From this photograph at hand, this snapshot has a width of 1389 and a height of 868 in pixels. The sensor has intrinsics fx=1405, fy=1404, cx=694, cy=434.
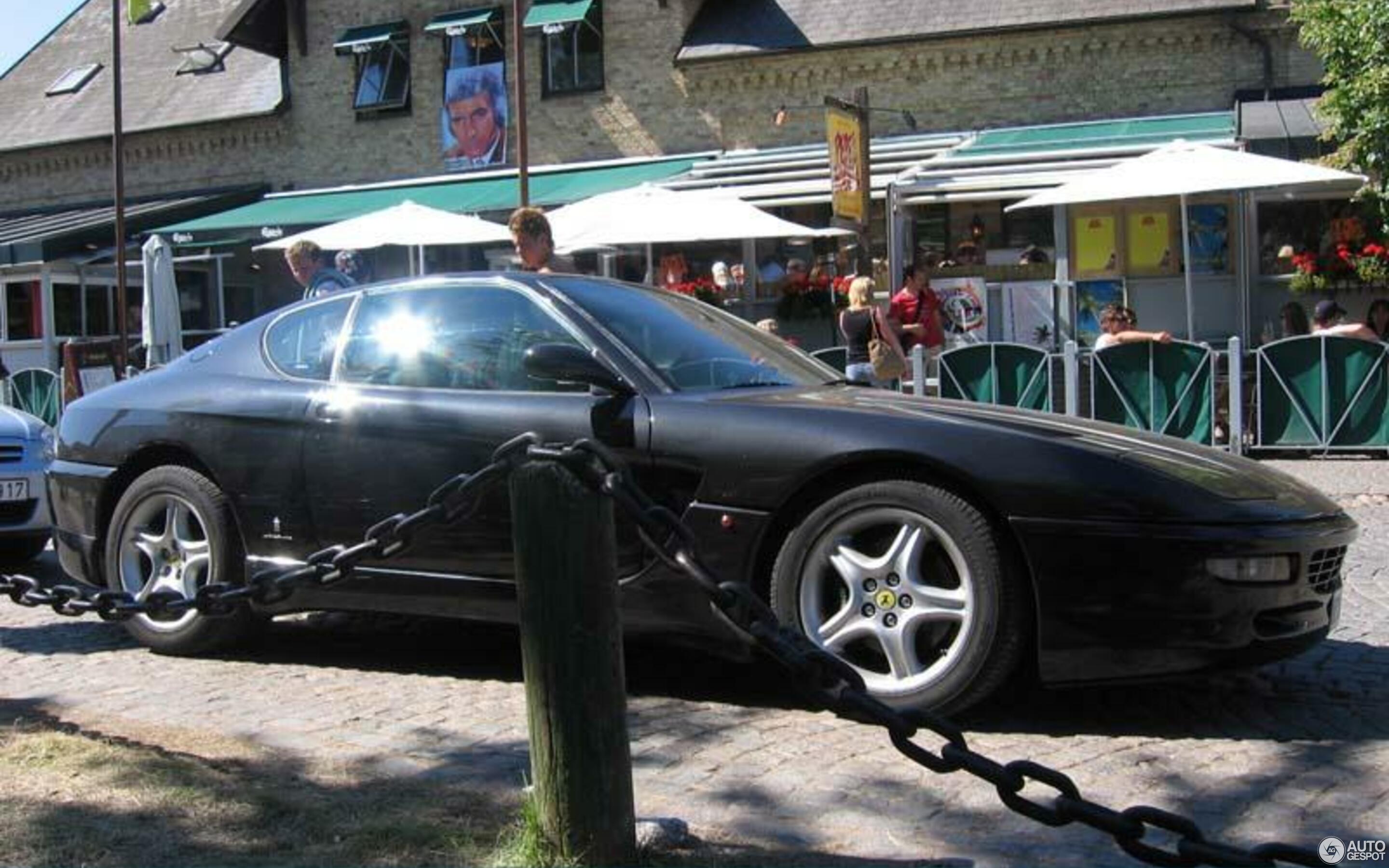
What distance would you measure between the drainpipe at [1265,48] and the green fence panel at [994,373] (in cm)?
923

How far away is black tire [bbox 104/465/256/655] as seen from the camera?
17.5 ft

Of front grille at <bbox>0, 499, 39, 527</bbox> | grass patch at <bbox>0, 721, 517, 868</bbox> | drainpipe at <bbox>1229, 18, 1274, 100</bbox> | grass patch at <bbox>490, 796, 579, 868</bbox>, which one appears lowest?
grass patch at <bbox>0, 721, 517, 868</bbox>

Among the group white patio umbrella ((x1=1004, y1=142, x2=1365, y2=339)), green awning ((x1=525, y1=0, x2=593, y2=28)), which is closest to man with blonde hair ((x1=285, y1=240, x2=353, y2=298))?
white patio umbrella ((x1=1004, y1=142, x2=1365, y2=339))

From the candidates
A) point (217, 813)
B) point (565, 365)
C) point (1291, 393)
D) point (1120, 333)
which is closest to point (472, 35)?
point (1120, 333)

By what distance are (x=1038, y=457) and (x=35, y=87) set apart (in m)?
31.0

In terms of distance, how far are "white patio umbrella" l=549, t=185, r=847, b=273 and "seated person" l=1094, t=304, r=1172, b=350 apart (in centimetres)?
398

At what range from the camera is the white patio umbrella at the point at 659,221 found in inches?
565

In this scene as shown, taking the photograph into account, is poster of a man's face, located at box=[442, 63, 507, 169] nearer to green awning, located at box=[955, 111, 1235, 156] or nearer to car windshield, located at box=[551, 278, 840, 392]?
green awning, located at box=[955, 111, 1235, 156]

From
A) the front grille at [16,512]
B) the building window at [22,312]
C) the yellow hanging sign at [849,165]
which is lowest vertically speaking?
the front grille at [16,512]

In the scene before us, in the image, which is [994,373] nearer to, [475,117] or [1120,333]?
[1120,333]

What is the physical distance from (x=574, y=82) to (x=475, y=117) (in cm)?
181

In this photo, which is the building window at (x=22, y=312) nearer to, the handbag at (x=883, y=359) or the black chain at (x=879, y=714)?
the handbag at (x=883, y=359)

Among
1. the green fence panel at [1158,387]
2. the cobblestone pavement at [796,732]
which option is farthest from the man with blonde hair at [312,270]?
the green fence panel at [1158,387]

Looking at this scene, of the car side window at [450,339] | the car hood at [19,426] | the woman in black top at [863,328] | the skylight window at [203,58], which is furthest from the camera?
the skylight window at [203,58]
